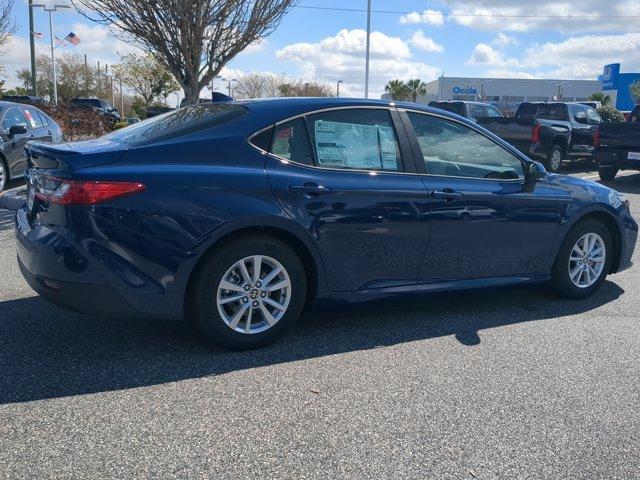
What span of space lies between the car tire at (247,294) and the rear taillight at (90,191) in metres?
0.64

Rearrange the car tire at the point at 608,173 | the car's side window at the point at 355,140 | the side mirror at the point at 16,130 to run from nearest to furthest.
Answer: the car's side window at the point at 355,140 → the side mirror at the point at 16,130 → the car tire at the point at 608,173

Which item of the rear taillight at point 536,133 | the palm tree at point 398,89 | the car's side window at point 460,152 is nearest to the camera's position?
the car's side window at point 460,152

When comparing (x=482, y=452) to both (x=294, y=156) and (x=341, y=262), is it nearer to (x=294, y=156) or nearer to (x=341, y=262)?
(x=341, y=262)

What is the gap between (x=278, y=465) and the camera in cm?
278

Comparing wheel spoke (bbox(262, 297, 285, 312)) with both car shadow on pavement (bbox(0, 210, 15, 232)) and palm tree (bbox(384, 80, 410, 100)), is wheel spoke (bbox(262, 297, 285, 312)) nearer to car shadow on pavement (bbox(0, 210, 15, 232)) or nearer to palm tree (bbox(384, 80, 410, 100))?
car shadow on pavement (bbox(0, 210, 15, 232))

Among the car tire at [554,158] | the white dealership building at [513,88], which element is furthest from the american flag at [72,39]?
the white dealership building at [513,88]

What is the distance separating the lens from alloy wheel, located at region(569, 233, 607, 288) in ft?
17.7

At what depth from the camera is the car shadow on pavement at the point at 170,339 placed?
3.56 metres

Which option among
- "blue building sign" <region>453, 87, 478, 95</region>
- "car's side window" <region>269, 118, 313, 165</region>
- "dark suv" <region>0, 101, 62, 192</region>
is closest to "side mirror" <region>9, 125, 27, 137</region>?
"dark suv" <region>0, 101, 62, 192</region>

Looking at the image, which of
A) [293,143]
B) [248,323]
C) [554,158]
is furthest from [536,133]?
[248,323]

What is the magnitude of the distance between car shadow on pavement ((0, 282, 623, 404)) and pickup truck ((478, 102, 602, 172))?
1123 cm

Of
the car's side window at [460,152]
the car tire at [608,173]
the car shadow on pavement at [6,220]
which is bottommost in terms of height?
the car shadow on pavement at [6,220]

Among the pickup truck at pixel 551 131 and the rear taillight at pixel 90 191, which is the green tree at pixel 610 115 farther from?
the rear taillight at pixel 90 191

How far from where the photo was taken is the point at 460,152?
190 inches
